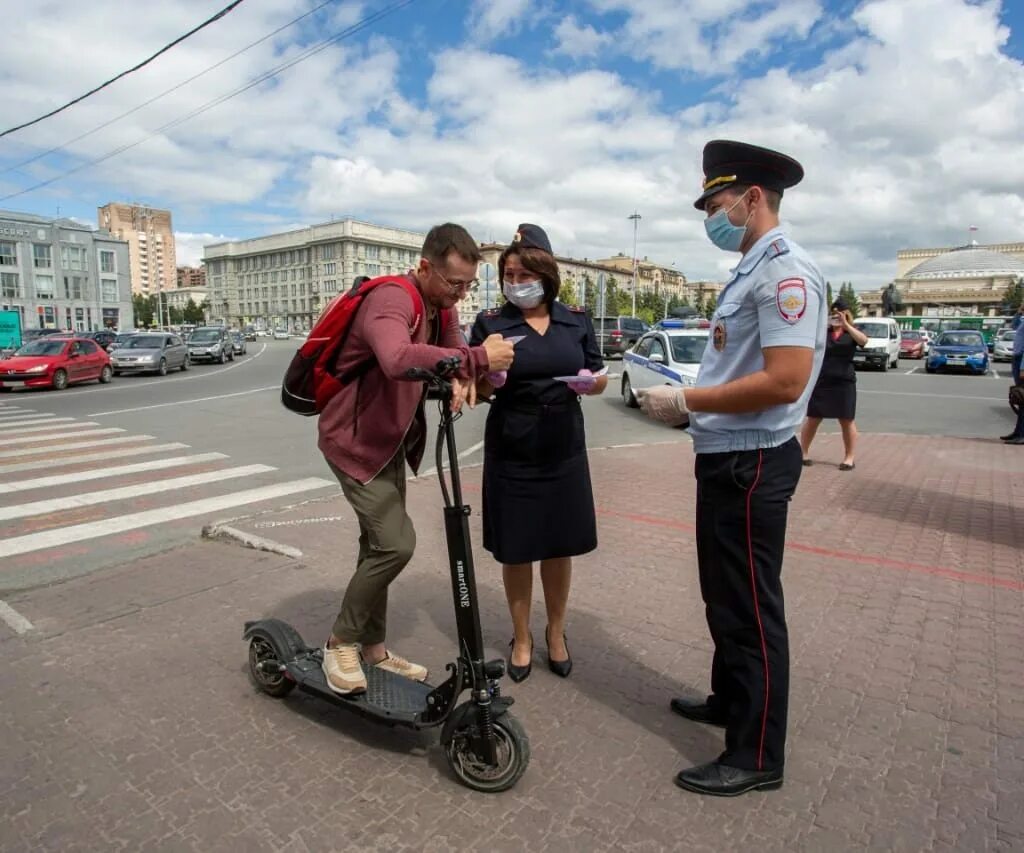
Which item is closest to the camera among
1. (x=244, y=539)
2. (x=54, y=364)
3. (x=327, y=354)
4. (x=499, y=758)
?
(x=499, y=758)

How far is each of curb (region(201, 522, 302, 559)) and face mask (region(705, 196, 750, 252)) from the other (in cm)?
368

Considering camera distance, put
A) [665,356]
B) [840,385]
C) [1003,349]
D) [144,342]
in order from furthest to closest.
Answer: [1003,349], [144,342], [665,356], [840,385]

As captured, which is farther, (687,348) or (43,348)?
(43,348)

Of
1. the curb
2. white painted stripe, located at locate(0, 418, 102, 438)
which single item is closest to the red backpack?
the curb

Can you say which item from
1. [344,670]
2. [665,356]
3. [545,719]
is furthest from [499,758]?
[665,356]

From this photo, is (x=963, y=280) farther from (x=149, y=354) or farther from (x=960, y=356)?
(x=149, y=354)

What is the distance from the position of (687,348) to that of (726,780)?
1226cm

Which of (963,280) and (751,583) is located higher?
(963,280)

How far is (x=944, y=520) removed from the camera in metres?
6.14

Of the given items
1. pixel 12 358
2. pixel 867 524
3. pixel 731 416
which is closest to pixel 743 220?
pixel 731 416

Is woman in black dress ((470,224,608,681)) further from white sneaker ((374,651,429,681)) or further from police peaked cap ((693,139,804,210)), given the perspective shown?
police peaked cap ((693,139,804,210))

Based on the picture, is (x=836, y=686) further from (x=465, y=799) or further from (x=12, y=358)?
(x=12, y=358)

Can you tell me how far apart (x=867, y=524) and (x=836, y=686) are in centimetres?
312

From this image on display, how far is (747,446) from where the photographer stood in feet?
7.80
